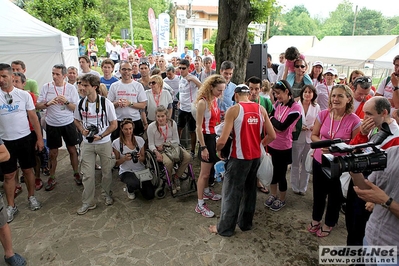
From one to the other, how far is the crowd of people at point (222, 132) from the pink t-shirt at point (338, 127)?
0.4 inches

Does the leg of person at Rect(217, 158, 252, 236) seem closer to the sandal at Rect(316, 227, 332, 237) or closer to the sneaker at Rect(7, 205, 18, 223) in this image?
the sandal at Rect(316, 227, 332, 237)

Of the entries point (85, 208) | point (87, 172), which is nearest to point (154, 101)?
point (87, 172)

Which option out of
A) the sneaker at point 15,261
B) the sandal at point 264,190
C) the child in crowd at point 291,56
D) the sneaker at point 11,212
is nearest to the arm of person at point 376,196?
the sandal at point 264,190

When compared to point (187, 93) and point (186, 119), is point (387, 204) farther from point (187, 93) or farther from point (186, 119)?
point (186, 119)

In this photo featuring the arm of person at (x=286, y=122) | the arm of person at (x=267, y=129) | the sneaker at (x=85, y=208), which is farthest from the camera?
the sneaker at (x=85, y=208)

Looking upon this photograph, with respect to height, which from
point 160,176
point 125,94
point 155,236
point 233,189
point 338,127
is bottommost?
point 155,236

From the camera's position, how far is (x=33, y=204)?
3943 mm

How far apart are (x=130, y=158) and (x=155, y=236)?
129 cm

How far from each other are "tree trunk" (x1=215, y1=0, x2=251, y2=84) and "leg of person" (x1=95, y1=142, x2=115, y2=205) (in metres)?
2.92

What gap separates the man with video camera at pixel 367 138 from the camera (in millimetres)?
2154

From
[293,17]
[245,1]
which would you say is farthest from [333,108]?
[293,17]

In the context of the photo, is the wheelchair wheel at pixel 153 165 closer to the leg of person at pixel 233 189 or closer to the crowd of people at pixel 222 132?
the crowd of people at pixel 222 132

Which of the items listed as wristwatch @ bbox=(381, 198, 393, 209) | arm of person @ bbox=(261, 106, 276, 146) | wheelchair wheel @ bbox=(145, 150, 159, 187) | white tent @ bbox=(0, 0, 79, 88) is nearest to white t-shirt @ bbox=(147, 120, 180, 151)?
wheelchair wheel @ bbox=(145, 150, 159, 187)

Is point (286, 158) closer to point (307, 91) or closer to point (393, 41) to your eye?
point (307, 91)
